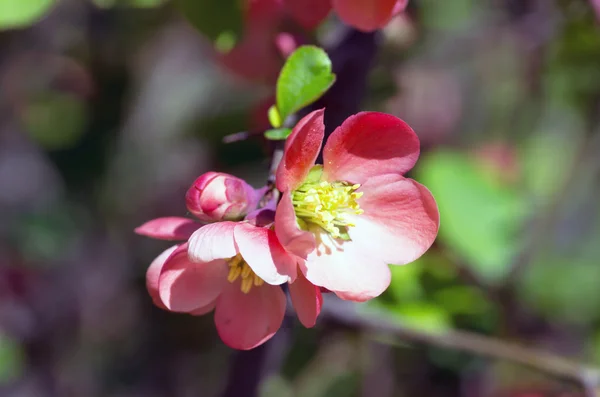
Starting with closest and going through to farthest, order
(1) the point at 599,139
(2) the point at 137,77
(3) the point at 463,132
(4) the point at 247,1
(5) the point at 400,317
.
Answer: (4) the point at 247,1 → (5) the point at 400,317 → (1) the point at 599,139 → (2) the point at 137,77 → (3) the point at 463,132

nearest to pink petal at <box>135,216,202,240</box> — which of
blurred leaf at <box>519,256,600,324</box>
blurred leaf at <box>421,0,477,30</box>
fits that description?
blurred leaf at <box>421,0,477,30</box>

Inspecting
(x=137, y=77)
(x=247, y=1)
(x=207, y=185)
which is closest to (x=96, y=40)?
(x=137, y=77)

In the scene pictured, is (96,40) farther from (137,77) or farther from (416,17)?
(416,17)

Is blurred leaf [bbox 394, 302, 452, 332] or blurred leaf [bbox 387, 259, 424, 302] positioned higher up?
blurred leaf [bbox 387, 259, 424, 302]

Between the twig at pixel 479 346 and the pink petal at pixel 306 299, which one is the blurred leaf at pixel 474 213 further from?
the pink petal at pixel 306 299

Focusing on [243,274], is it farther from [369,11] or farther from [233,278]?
[369,11]

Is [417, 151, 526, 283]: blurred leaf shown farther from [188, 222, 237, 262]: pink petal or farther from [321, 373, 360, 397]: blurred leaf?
[188, 222, 237, 262]: pink petal

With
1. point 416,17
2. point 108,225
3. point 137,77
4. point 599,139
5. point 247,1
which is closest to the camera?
point 247,1
